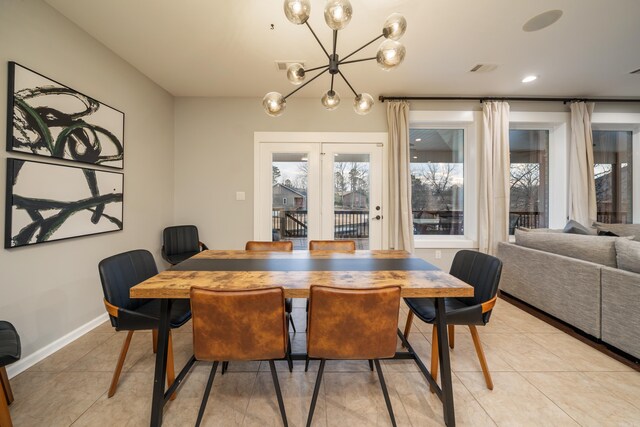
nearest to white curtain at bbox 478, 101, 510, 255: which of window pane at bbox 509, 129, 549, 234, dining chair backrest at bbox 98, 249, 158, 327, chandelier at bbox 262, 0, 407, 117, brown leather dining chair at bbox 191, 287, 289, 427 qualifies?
window pane at bbox 509, 129, 549, 234

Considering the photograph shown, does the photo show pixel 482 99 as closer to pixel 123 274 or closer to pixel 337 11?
pixel 337 11

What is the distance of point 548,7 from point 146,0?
3.15m

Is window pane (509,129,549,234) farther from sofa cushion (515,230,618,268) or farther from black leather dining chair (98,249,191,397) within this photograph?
black leather dining chair (98,249,191,397)

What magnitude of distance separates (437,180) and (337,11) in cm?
325

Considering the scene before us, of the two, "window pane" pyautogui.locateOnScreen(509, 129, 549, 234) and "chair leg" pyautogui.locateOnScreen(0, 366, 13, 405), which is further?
"window pane" pyautogui.locateOnScreen(509, 129, 549, 234)

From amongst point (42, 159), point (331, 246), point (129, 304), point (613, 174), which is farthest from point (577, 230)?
point (42, 159)

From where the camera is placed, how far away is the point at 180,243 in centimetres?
340

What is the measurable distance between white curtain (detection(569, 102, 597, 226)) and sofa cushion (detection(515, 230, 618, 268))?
153cm

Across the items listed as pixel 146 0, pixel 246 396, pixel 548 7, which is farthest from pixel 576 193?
pixel 146 0

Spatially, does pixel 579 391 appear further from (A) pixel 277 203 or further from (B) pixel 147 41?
(B) pixel 147 41

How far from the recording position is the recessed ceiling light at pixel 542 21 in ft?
6.77

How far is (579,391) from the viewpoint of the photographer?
163 centimetres

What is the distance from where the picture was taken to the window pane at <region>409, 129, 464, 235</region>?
393 centimetres

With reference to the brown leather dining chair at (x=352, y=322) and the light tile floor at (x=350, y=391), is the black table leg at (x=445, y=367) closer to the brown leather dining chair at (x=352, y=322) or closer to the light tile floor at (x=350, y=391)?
the light tile floor at (x=350, y=391)
